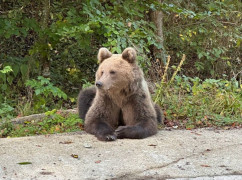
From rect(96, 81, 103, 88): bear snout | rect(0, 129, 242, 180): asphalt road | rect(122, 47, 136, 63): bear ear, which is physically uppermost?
rect(122, 47, 136, 63): bear ear

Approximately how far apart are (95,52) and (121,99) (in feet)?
13.9

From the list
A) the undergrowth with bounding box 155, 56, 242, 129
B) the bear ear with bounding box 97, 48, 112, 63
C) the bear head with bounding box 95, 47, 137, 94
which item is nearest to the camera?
the bear head with bounding box 95, 47, 137, 94

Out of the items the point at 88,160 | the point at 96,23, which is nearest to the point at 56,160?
the point at 88,160

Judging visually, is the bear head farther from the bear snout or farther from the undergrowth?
the undergrowth

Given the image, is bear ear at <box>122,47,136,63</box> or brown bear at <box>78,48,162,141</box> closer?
brown bear at <box>78,48,162,141</box>

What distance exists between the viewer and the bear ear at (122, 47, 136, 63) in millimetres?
5094

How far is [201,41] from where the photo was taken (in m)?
10.0

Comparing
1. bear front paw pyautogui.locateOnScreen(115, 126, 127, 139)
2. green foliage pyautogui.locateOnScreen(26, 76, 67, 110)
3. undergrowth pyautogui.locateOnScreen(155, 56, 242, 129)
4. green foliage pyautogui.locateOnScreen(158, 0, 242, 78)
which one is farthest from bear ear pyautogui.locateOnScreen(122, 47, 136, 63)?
green foliage pyautogui.locateOnScreen(158, 0, 242, 78)

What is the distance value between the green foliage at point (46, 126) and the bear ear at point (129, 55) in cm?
128

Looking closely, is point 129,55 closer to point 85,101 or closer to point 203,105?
point 85,101

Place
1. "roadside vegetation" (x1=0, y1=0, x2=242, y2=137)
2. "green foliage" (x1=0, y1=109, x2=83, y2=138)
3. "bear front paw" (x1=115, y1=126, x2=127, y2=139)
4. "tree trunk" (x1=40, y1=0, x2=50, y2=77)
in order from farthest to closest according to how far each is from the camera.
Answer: "tree trunk" (x1=40, y1=0, x2=50, y2=77)
"roadside vegetation" (x1=0, y1=0, x2=242, y2=137)
"green foliage" (x1=0, y1=109, x2=83, y2=138)
"bear front paw" (x1=115, y1=126, x2=127, y2=139)

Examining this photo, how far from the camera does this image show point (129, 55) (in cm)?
513

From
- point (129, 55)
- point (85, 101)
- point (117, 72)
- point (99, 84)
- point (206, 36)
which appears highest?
point (206, 36)

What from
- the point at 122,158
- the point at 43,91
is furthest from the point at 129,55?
the point at 43,91
